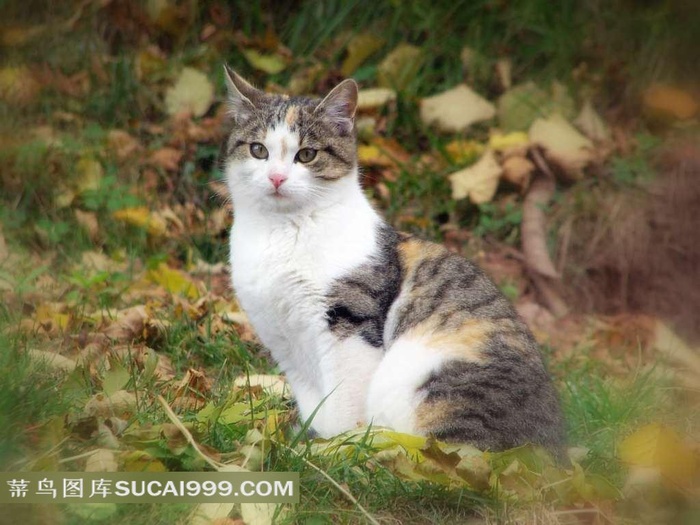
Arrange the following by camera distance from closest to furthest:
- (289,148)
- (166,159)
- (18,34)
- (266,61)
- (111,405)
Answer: (111,405) → (289,148) → (18,34) → (166,159) → (266,61)

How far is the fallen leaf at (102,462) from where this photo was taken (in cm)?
206

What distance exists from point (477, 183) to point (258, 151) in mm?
2026

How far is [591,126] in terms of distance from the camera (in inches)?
189

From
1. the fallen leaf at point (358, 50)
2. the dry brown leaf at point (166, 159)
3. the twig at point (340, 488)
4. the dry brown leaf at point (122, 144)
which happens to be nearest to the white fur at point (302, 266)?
the twig at point (340, 488)

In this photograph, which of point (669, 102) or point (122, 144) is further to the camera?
point (122, 144)

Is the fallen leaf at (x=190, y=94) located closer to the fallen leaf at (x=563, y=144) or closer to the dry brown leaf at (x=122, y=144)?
the dry brown leaf at (x=122, y=144)

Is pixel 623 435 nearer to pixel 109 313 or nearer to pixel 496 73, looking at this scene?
pixel 109 313

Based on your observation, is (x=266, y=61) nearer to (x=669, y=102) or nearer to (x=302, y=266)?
(x=669, y=102)

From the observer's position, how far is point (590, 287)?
174 inches

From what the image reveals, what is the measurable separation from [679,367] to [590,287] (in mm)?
784

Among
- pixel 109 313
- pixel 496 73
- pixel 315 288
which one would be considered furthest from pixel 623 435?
pixel 496 73

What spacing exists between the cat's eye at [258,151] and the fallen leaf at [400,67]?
2188 millimetres

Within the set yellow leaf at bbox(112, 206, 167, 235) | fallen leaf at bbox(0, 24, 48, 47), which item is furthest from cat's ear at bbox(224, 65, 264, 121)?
fallen leaf at bbox(0, 24, 48, 47)

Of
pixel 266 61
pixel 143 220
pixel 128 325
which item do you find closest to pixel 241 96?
pixel 128 325
